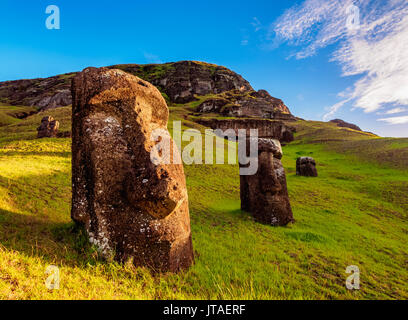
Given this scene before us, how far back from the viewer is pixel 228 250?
5773 mm

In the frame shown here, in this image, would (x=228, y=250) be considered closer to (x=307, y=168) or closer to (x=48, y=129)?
(x=307, y=168)

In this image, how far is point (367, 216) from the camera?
11172 millimetres

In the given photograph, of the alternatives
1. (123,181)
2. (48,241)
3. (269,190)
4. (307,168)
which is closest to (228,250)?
(123,181)

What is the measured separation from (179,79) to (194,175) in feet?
363

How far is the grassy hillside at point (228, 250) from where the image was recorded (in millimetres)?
3215

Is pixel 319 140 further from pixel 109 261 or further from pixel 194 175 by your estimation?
pixel 109 261

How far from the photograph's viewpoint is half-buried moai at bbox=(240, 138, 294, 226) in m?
8.95

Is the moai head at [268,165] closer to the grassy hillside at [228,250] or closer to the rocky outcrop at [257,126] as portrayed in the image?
the grassy hillside at [228,250]

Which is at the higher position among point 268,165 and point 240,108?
point 240,108

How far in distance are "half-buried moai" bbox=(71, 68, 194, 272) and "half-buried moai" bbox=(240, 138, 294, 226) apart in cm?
531

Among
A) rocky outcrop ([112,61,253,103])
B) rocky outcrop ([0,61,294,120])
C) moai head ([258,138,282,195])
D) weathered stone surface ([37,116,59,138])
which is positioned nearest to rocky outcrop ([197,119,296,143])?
rocky outcrop ([0,61,294,120])

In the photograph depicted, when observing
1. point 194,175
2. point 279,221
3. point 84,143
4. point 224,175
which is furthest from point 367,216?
point 84,143

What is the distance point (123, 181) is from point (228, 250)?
3.54 meters

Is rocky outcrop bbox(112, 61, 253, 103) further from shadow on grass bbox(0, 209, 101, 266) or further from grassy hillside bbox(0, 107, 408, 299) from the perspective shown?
shadow on grass bbox(0, 209, 101, 266)
